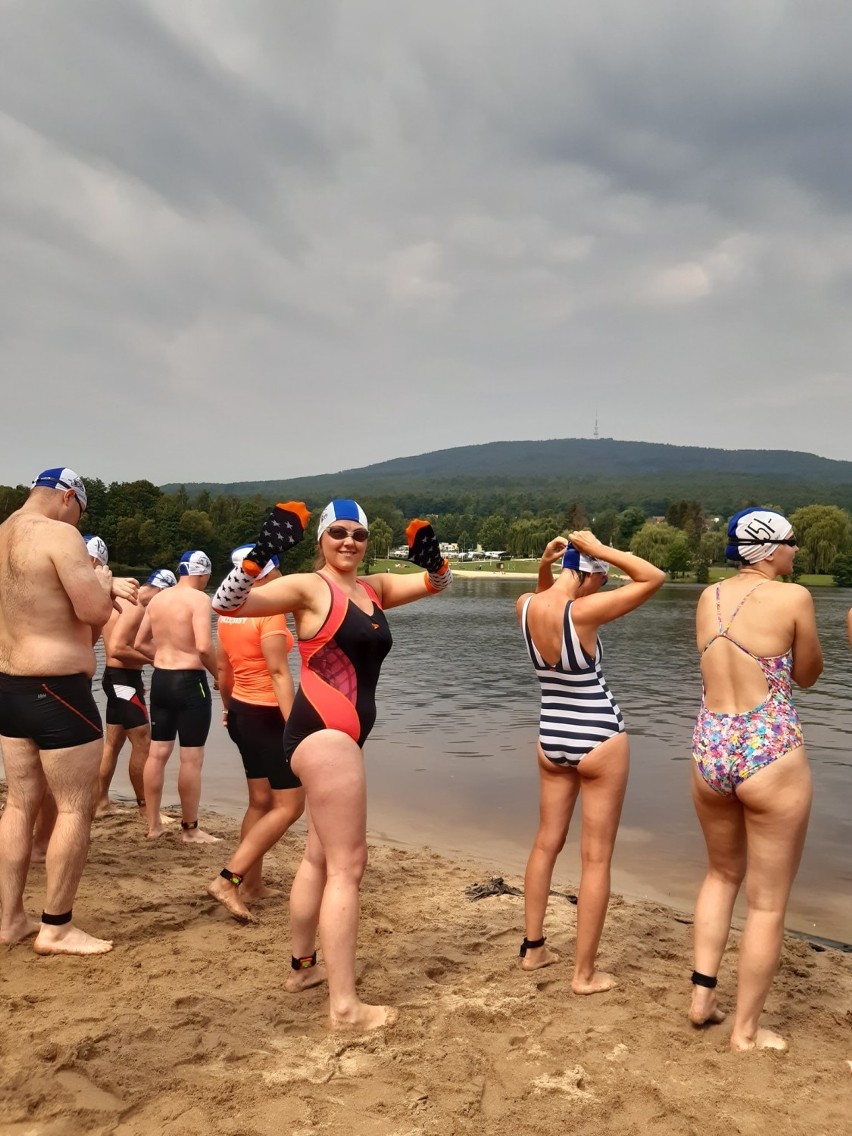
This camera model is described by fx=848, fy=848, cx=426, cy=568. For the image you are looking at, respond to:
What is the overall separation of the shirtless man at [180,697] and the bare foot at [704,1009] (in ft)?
14.6

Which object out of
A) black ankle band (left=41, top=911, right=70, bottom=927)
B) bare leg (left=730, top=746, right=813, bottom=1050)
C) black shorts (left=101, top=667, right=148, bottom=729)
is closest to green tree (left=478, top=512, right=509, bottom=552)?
black shorts (left=101, top=667, right=148, bottom=729)

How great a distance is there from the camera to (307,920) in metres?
4.39

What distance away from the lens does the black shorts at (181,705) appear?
7312 millimetres

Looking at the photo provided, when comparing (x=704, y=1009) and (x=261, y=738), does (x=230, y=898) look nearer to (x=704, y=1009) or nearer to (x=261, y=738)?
(x=261, y=738)

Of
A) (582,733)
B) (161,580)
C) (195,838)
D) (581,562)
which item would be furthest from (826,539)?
(582,733)

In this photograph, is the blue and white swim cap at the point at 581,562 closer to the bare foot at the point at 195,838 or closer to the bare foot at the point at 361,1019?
the bare foot at the point at 361,1019

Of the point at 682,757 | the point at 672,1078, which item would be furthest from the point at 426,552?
the point at 682,757

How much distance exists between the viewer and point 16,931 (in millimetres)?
4785

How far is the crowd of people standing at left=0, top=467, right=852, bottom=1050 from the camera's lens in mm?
3930

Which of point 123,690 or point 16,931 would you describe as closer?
point 16,931

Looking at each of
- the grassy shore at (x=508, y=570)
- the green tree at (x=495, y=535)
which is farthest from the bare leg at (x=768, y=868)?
the green tree at (x=495, y=535)

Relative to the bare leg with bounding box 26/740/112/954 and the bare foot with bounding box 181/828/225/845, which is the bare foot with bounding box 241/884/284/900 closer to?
the bare leg with bounding box 26/740/112/954

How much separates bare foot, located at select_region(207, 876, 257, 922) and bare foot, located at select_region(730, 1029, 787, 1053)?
9.86 ft

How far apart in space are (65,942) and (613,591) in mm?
3555
